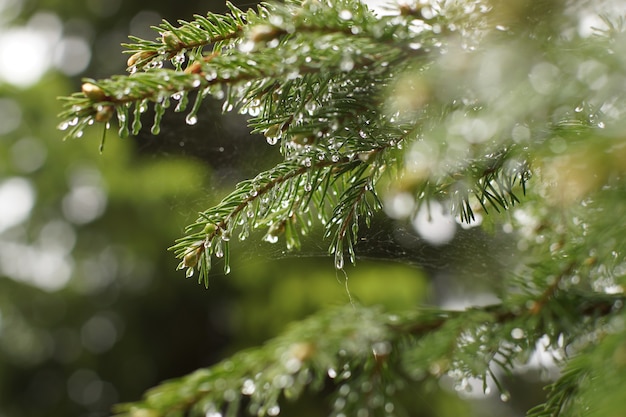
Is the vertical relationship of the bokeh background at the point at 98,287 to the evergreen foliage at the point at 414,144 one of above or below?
below

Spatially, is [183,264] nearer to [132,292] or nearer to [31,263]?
[132,292]

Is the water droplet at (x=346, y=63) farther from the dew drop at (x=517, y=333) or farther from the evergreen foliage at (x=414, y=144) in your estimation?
the dew drop at (x=517, y=333)

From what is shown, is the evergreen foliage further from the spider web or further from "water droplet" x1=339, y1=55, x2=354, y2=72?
the spider web

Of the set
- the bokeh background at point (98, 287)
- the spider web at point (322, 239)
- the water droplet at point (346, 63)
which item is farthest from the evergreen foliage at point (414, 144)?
the bokeh background at point (98, 287)

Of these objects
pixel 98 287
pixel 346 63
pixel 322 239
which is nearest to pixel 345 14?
pixel 346 63

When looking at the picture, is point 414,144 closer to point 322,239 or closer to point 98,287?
point 322,239

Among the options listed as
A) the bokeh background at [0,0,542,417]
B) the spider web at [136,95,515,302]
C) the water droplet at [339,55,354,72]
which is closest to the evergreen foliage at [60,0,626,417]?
the water droplet at [339,55,354,72]

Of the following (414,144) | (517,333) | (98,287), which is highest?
(414,144)

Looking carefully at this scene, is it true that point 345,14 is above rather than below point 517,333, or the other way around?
above
